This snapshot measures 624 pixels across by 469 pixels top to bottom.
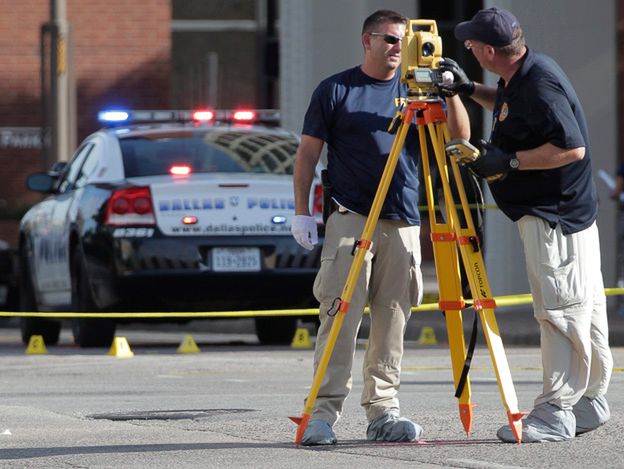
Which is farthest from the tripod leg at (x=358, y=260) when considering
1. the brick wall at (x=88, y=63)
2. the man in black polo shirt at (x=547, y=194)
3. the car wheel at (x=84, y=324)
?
the brick wall at (x=88, y=63)

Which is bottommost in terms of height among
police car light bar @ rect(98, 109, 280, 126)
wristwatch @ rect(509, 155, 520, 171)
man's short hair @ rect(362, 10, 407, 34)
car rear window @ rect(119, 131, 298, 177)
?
car rear window @ rect(119, 131, 298, 177)

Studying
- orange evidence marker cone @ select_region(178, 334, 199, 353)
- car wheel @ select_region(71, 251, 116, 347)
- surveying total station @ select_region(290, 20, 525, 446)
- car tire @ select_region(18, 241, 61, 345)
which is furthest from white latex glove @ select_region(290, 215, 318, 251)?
car tire @ select_region(18, 241, 61, 345)

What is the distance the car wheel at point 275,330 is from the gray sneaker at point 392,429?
6836mm

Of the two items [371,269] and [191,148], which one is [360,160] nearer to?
[371,269]

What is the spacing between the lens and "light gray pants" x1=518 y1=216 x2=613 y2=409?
7.62m

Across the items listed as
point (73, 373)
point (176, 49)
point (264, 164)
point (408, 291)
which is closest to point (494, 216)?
point (264, 164)

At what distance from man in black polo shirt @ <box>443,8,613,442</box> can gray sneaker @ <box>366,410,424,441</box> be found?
37 centimetres

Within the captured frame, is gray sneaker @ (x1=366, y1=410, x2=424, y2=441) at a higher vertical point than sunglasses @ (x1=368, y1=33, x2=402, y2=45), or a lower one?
lower

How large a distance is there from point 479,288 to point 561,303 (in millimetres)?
328

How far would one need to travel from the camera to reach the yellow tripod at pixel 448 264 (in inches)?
297

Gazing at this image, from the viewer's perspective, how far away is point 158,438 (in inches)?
320

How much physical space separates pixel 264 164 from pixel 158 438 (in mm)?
5841

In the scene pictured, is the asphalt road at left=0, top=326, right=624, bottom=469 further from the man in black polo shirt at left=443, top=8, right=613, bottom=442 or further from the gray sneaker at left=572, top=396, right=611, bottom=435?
the man in black polo shirt at left=443, top=8, right=613, bottom=442

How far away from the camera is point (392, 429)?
25.6ft
